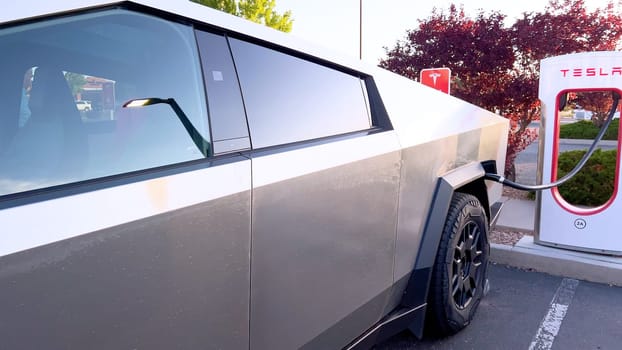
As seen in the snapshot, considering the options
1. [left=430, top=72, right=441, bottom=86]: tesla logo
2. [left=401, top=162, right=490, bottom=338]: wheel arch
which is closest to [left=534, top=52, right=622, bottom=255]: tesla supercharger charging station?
[left=430, top=72, right=441, bottom=86]: tesla logo

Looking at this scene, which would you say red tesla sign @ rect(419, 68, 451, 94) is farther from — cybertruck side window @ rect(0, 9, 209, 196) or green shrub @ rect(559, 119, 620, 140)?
green shrub @ rect(559, 119, 620, 140)

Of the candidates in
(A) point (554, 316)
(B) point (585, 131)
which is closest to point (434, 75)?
(A) point (554, 316)

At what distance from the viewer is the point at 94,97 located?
1.34m

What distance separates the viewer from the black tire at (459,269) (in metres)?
2.68

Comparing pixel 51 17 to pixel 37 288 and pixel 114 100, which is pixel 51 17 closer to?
pixel 114 100

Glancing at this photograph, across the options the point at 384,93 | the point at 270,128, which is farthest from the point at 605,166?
the point at 270,128

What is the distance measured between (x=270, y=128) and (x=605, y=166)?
6.10 meters

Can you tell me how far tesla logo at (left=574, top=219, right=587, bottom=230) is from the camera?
4203 millimetres

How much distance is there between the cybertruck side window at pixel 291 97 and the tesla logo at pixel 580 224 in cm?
305

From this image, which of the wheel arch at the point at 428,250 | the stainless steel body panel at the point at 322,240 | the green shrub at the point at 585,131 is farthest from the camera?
the green shrub at the point at 585,131

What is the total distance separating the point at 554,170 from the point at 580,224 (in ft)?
1.80

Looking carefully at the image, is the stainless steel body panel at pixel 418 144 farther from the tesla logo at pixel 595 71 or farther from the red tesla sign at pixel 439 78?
the red tesla sign at pixel 439 78

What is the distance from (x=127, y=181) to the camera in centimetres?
124

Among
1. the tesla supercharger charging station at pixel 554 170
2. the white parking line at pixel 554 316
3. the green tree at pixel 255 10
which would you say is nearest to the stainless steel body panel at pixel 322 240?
the white parking line at pixel 554 316
